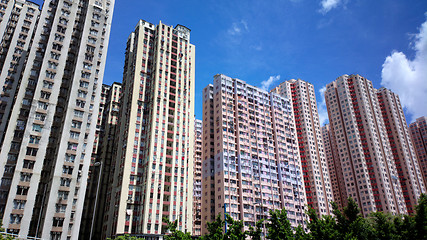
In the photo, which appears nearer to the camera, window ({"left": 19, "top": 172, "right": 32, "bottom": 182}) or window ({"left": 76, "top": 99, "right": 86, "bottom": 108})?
window ({"left": 19, "top": 172, "right": 32, "bottom": 182})

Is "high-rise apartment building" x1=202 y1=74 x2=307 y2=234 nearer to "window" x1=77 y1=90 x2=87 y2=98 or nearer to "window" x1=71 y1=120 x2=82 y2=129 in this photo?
"window" x1=71 y1=120 x2=82 y2=129

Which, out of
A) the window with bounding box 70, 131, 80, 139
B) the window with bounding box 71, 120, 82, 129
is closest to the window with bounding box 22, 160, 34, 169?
the window with bounding box 70, 131, 80, 139

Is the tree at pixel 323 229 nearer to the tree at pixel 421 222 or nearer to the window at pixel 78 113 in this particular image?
the tree at pixel 421 222

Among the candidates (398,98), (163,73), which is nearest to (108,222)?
(163,73)

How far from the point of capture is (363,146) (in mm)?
124562

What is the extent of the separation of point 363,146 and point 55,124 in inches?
4448

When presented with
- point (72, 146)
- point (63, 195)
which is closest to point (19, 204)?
point (63, 195)

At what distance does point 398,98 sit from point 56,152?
505ft

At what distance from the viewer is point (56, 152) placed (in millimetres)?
61562

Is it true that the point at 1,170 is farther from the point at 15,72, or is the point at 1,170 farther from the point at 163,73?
the point at 163,73

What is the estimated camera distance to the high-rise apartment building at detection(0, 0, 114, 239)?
56125mm

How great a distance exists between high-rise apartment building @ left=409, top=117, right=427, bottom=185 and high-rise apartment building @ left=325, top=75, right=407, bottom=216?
37.1 meters

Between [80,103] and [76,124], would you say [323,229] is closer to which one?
[76,124]

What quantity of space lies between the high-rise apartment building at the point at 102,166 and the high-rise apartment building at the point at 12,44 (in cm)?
2515
